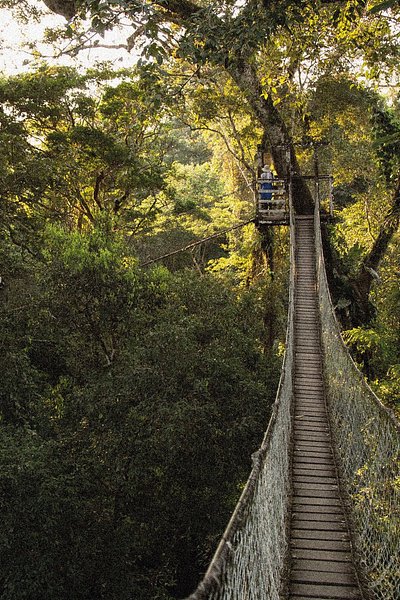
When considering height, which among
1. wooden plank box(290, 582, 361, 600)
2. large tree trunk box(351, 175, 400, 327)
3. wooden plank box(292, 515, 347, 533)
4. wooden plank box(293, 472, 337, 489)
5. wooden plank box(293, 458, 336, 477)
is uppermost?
large tree trunk box(351, 175, 400, 327)

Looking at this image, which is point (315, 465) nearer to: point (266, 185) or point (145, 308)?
point (145, 308)

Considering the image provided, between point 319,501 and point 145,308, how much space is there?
371 cm

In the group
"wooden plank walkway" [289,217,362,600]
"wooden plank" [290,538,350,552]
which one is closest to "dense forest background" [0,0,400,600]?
"wooden plank walkway" [289,217,362,600]

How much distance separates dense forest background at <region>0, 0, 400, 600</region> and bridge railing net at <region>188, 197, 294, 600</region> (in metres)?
1.19

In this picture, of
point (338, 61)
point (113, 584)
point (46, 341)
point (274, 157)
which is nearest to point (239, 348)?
point (46, 341)

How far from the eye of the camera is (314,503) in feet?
10.4

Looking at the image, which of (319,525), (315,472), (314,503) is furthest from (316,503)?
(315,472)

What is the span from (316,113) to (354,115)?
23.5 inches

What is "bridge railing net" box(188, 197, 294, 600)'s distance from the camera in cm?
153

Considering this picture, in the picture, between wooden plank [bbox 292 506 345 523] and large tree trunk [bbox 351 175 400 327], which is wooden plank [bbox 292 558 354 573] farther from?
large tree trunk [bbox 351 175 400 327]

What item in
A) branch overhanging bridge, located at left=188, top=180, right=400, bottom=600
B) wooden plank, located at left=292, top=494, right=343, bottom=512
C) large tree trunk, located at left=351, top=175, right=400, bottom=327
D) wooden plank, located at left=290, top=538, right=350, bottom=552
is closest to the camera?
branch overhanging bridge, located at left=188, top=180, right=400, bottom=600

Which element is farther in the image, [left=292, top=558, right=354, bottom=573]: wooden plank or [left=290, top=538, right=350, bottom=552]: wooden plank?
[left=290, top=538, right=350, bottom=552]: wooden plank

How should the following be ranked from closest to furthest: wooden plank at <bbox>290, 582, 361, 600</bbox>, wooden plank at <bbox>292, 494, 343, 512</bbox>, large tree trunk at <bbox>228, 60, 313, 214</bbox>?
wooden plank at <bbox>290, 582, 361, 600</bbox> → wooden plank at <bbox>292, 494, 343, 512</bbox> → large tree trunk at <bbox>228, 60, 313, 214</bbox>

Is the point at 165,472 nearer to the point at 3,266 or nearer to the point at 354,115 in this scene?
the point at 3,266
